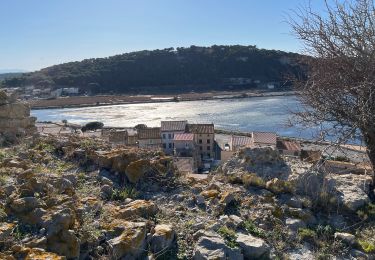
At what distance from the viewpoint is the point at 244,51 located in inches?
3944

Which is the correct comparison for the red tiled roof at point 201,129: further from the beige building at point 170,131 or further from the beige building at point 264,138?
the beige building at point 264,138

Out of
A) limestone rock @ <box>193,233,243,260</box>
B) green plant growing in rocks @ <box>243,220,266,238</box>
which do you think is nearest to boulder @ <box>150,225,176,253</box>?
limestone rock @ <box>193,233,243,260</box>

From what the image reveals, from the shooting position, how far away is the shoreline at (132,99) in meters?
75.9

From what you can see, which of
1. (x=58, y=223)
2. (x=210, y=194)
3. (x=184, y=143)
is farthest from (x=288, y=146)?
(x=58, y=223)

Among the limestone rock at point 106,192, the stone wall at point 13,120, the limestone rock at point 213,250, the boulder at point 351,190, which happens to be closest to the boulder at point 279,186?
the boulder at point 351,190

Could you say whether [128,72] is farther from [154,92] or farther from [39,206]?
[39,206]

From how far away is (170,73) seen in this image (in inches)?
3772

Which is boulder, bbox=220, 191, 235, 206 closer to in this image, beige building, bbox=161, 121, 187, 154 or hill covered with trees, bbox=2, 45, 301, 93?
beige building, bbox=161, 121, 187, 154

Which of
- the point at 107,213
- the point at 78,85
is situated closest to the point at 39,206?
the point at 107,213

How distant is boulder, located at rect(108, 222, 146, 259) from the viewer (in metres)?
3.66

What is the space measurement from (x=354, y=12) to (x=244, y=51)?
9751 cm

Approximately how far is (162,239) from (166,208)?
3.04 ft

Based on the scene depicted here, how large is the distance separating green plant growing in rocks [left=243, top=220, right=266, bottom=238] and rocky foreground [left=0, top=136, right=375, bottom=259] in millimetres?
12

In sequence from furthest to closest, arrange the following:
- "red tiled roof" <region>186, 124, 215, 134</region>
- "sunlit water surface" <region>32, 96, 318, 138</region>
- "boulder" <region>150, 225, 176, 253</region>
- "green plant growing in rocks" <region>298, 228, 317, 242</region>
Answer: "sunlit water surface" <region>32, 96, 318, 138</region> → "red tiled roof" <region>186, 124, 215, 134</region> → "green plant growing in rocks" <region>298, 228, 317, 242</region> → "boulder" <region>150, 225, 176, 253</region>
